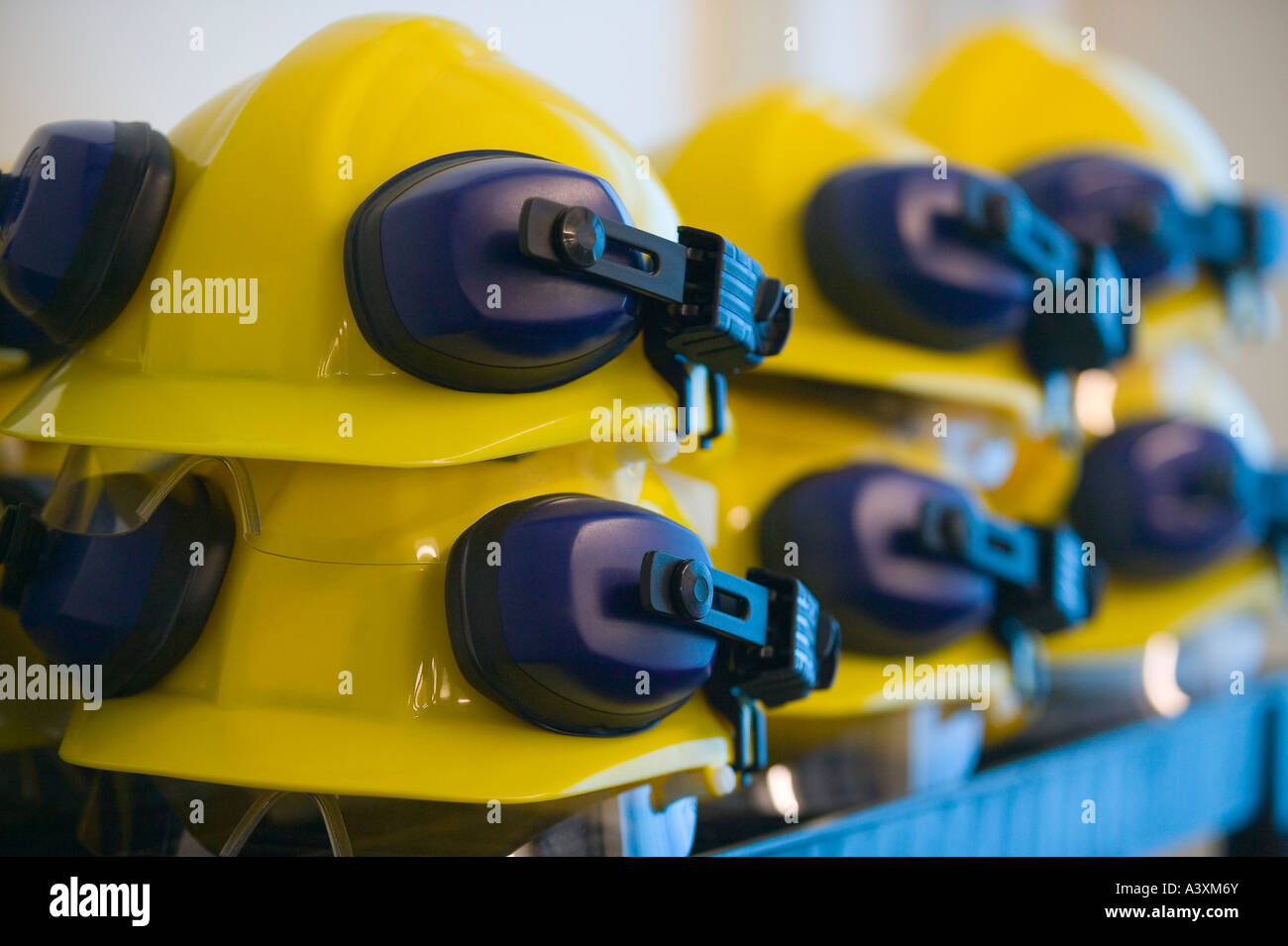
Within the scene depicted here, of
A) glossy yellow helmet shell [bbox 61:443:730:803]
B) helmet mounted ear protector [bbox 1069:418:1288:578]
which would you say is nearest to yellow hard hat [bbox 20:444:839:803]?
glossy yellow helmet shell [bbox 61:443:730:803]

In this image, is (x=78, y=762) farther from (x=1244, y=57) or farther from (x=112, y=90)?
(x=1244, y=57)

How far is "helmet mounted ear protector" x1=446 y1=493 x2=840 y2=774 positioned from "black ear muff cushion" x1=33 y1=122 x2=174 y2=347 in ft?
0.58

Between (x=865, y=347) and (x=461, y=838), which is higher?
(x=865, y=347)

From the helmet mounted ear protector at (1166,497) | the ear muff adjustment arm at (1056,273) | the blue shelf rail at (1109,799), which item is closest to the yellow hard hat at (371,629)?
the blue shelf rail at (1109,799)

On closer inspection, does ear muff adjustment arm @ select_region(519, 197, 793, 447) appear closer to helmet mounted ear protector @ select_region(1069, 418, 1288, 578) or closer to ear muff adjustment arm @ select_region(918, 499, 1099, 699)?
ear muff adjustment arm @ select_region(918, 499, 1099, 699)

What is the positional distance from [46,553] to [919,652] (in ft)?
1.36

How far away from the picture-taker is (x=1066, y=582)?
657 millimetres

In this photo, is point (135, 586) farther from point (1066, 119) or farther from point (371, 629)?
point (1066, 119)

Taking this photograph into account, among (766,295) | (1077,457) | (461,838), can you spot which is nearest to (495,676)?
(461,838)

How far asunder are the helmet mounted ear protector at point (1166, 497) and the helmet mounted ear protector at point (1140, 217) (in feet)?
0.33

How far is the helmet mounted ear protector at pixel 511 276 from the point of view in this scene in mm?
419

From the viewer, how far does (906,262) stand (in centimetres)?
60

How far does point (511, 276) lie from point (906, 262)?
26 cm

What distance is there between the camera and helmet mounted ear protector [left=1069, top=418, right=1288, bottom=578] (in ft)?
2.43
